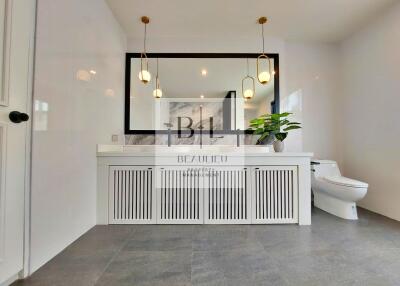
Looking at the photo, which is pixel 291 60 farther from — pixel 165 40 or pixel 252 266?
pixel 252 266

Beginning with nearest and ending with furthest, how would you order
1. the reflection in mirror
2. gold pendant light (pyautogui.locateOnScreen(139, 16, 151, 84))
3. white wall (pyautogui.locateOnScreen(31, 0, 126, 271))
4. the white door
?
the white door < white wall (pyautogui.locateOnScreen(31, 0, 126, 271)) < gold pendant light (pyautogui.locateOnScreen(139, 16, 151, 84)) < the reflection in mirror

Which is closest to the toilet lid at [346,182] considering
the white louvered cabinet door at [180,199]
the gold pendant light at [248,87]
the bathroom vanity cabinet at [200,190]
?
the bathroom vanity cabinet at [200,190]

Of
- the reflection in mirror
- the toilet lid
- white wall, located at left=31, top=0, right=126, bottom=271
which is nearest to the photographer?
white wall, located at left=31, top=0, right=126, bottom=271

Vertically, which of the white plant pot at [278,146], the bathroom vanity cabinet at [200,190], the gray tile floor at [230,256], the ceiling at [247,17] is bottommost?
the gray tile floor at [230,256]

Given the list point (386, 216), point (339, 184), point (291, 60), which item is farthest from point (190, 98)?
point (386, 216)

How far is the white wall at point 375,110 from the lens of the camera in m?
2.28

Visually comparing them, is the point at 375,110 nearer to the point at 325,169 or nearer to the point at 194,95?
the point at 325,169

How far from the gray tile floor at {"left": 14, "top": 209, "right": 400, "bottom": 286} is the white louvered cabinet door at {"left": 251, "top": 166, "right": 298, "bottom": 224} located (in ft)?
0.35

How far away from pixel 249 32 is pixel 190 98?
3.62 ft

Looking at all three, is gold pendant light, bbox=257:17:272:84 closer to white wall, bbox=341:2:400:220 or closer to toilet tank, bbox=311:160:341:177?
white wall, bbox=341:2:400:220

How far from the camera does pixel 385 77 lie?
2379 millimetres

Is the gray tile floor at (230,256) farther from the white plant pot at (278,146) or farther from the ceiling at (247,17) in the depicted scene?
the ceiling at (247,17)

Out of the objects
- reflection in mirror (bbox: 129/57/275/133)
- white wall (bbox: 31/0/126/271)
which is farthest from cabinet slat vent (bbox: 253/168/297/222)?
white wall (bbox: 31/0/126/271)

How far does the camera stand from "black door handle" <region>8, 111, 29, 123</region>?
1.18 meters
